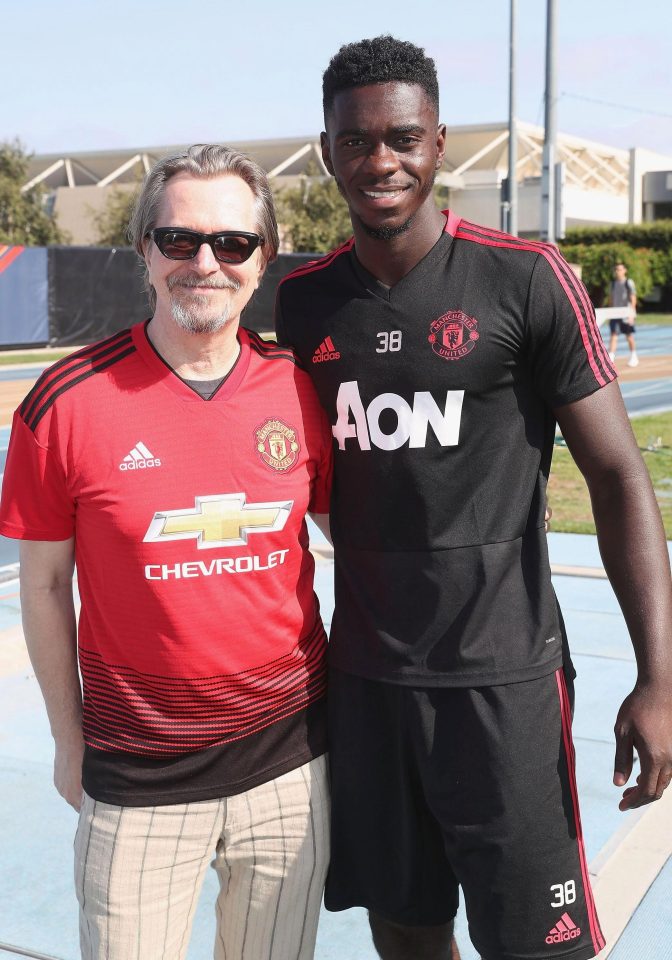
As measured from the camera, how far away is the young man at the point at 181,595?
7.01 ft

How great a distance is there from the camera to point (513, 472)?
7.41 ft

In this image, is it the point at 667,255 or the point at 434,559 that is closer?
the point at 434,559

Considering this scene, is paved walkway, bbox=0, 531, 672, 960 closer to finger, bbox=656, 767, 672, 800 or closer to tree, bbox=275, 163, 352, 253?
finger, bbox=656, 767, 672, 800

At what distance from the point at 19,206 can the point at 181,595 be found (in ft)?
131

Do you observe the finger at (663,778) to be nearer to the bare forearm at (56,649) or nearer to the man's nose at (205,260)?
the bare forearm at (56,649)

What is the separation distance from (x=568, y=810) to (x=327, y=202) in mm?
41468

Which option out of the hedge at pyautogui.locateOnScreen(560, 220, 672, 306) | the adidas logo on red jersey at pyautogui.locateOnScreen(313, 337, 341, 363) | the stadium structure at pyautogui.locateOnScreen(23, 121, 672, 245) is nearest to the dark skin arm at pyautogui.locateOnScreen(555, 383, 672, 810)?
the adidas logo on red jersey at pyautogui.locateOnScreen(313, 337, 341, 363)

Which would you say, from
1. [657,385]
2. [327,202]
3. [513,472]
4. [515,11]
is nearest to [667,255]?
[327,202]

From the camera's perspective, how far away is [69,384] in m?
2.15

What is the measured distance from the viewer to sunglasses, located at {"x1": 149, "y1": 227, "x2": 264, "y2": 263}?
2230 mm

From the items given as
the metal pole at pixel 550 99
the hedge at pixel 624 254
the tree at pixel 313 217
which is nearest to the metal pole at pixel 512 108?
the metal pole at pixel 550 99

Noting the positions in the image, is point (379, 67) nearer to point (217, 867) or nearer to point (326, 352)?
point (326, 352)

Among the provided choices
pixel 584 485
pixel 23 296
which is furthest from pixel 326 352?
pixel 23 296

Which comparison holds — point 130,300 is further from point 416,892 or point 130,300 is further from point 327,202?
point 416,892
